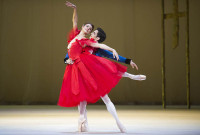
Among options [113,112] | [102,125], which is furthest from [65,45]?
[113,112]

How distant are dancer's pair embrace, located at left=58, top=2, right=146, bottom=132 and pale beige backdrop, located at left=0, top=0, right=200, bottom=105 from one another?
5118 millimetres

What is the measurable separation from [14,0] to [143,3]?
289 centimetres

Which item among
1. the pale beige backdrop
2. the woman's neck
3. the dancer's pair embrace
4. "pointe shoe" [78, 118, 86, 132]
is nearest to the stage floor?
"pointe shoe" [78, 118, 86, 132]

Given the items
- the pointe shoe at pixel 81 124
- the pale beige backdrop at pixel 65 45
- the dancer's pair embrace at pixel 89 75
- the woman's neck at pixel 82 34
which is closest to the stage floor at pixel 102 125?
the pointe shoe at pixel 81 124

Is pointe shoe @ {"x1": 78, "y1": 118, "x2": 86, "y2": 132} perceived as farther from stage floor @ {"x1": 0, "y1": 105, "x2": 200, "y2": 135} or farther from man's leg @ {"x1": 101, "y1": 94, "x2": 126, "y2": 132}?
man's leg @ {"x1": 101, "y1": 94, "x2": 126, "y2": 132}

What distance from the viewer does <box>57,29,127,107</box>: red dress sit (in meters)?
3.92

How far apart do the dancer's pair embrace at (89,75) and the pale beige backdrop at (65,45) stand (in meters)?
5.12

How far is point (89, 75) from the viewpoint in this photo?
3938 mm

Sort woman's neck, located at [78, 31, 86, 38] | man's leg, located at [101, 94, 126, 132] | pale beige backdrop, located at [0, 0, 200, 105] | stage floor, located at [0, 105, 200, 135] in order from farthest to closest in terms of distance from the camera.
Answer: pale beige backdrop, located at [0, 0, 200, 105]
woman's neck, located at [78, 31, 86, 38]
stage floor, located at [0, 105, 200, 135]
man's leg, located at [101, 94, 126, 132]

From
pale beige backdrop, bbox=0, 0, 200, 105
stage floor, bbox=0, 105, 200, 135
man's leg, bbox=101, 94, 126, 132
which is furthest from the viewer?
pale beige backdrop, bbox=0, 0, 200, 105

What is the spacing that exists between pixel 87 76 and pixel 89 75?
0.02 m

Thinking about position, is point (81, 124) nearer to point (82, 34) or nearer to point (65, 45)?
point (82, 34)

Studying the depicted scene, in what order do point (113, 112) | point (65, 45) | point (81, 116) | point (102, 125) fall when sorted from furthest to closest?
point (65, 45), point (102, 125), point (81, 116), point (113, 112)

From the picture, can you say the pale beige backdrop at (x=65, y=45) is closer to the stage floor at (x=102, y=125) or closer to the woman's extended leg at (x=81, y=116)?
the stage floor at (x=102, y=125)
